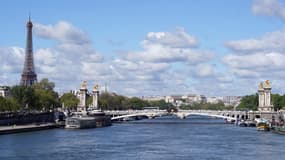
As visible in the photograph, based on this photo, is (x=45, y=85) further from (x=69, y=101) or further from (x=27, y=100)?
(x=27, y=100)

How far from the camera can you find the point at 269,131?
6600 centimetres

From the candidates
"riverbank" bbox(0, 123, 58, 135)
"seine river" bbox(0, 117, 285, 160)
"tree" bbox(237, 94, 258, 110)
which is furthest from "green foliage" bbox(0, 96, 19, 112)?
"tree" bbox(237, 94, 258, 110)

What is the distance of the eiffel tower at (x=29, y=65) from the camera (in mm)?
85875

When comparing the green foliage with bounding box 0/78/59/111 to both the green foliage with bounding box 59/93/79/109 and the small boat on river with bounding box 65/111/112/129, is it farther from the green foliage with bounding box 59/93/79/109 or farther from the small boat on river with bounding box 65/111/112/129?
the green foliage with bounding box 59/93/79/109

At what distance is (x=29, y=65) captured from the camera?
88.7 metres

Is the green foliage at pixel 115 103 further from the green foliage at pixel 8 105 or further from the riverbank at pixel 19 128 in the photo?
the riverbank at pixel 19 128

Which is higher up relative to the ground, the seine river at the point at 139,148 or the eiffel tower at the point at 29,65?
the eiffel tower at the point at 29,65

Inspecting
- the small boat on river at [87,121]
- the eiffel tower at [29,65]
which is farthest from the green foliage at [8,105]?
the eiffel tower at [29,65]

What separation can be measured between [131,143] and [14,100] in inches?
1101

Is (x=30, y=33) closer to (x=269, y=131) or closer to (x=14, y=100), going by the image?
(x=14, y=100)

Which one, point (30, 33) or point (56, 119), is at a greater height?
point (30, 33)

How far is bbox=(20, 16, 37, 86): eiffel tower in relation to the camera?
3381 inches

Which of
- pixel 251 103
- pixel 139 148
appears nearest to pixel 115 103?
pixel 251 103

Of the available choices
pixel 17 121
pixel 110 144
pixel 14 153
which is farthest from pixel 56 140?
pixel 17 121
